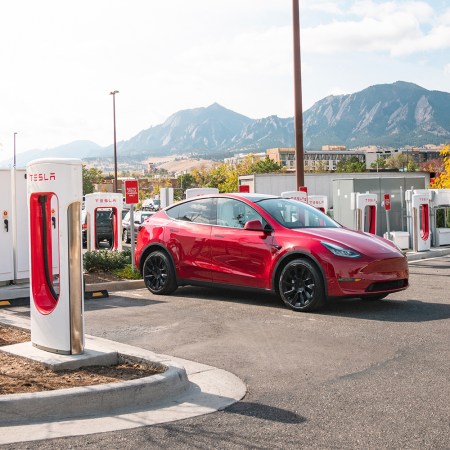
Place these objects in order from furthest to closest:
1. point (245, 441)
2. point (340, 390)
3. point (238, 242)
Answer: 1. point (238, 242)
2. point (340, 390)
3. point (245, 441)

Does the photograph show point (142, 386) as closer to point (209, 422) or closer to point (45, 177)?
point (209, 422)

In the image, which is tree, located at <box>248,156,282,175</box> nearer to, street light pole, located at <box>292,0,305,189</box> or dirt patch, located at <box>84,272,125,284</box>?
street light pole, located at <box>292,0,305,189</box>

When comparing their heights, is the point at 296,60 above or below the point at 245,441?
above

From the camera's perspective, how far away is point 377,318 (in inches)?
359

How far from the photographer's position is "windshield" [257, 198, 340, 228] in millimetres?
10391

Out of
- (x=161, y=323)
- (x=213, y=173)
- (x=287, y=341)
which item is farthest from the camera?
(x=213, y=173)

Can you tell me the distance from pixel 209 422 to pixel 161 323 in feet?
13.1

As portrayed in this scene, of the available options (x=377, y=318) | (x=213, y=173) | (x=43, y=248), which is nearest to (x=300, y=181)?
(x=377, y=318)

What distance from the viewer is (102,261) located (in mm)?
14023

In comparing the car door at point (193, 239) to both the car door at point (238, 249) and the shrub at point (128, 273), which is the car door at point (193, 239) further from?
the shrub at point (128, 273)

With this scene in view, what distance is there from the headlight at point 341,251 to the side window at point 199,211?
205 centimetres

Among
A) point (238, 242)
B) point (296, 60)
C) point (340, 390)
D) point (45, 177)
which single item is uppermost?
point (296, 60)

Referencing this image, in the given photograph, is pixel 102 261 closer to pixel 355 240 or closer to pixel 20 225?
pixel 20 225

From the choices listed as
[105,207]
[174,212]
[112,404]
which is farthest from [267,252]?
[105,207]
